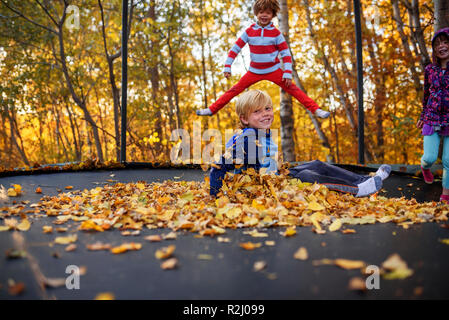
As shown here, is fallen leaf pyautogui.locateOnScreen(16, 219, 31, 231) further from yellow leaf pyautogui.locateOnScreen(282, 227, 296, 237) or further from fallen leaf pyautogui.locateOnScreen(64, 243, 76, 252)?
yellow leaf pyautogui.locateOnScreen(282, 227, 296, 237)

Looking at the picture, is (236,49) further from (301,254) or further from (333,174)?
(301,254)

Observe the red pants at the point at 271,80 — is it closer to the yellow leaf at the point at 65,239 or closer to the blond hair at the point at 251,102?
the blond hair at the point at 251,102

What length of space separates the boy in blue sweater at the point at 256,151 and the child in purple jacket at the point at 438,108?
57 centimetres

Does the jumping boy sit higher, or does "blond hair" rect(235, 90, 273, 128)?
the jumping boy

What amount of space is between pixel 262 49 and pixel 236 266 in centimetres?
227

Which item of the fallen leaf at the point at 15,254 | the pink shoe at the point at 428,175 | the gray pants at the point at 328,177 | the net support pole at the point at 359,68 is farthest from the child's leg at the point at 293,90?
the fallen leaf at the point at 15,254

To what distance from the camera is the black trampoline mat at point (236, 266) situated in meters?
0.76

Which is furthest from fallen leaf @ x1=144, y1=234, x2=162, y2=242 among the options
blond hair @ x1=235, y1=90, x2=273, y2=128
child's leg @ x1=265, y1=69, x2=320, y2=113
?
child's leg @ x1=265, y1=69, x2=320, y2=113

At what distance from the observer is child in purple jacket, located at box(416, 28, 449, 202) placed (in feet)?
7.51

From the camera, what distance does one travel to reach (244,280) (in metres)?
0.83

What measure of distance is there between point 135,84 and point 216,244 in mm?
6653

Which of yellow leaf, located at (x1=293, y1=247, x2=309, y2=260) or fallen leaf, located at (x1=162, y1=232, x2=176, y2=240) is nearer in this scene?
yellow leaf, located at (x1=293, y1=247, x2=309, y2=260)

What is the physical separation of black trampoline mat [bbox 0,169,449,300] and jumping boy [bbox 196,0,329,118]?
1671mm
